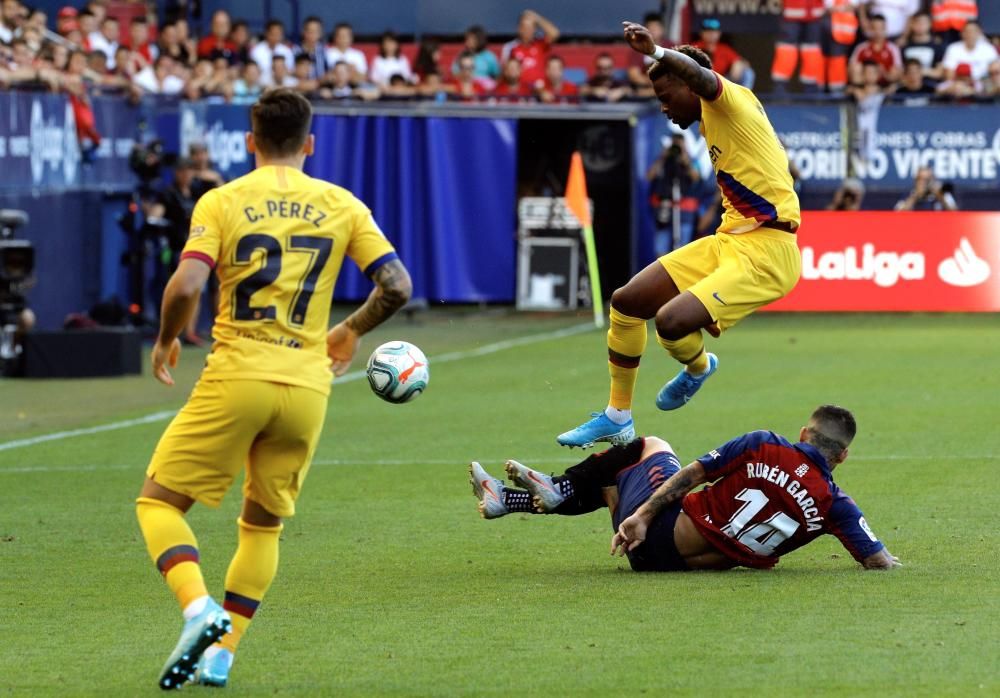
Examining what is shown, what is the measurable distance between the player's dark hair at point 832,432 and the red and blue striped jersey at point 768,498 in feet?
0.14

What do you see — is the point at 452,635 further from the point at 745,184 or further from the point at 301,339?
the point at 745,184

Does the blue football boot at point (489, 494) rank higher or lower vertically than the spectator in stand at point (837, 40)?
lower

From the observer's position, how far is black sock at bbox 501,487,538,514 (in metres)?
8.94

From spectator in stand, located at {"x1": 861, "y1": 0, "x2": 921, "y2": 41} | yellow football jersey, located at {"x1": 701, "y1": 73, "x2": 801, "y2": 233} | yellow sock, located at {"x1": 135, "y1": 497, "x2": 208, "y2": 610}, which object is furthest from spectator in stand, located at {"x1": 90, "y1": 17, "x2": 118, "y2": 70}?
yellow sock, located at {"x1": 135, "y1": 497, "x2": 208, "y2": 610}

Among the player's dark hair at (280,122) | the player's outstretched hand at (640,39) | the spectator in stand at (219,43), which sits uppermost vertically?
the player's outstretched hand at (640,39)

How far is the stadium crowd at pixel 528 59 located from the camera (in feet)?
87.1

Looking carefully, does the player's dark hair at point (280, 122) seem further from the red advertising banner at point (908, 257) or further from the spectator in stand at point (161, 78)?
the spectator in stand at point (161, 78)

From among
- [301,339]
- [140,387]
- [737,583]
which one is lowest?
[140,387]

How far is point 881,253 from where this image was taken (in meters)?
24.0

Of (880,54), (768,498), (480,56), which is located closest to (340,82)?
(480,56)

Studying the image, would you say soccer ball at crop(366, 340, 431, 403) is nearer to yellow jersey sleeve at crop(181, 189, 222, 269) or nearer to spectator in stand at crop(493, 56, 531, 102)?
yellow jersey sleeve at crop(181, 189, 222, 269)

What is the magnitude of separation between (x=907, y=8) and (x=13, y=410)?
16.9 metres

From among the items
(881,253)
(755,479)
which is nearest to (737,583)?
(755,479)

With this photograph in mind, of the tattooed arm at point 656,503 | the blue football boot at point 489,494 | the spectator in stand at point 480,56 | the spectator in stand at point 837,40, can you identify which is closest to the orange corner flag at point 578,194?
the spectator in stand at point 480,56
